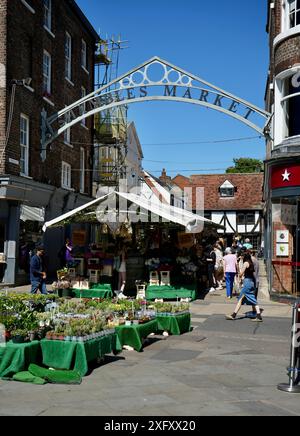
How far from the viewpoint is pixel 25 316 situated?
9172 mm

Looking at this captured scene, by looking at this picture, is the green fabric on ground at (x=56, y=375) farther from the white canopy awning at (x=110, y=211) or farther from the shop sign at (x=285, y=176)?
the shop sign at (x=285, y=176)

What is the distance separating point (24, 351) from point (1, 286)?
12259 mm

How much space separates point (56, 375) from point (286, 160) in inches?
445

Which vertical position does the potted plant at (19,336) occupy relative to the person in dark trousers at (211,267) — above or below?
below

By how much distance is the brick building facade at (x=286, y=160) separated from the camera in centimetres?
1716

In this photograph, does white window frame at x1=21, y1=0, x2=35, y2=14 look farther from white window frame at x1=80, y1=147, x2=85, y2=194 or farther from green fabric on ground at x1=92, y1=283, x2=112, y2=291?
green fabric on ground at x1=92, y1=283, x2=112, y2=291

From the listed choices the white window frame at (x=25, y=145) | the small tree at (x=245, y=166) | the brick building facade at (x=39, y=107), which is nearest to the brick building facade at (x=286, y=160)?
the brick building facade at (x=39, y=107)

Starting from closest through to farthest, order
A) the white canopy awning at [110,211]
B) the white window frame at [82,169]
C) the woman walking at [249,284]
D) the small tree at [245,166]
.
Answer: the woman walking at [249,284], the white canopy awning at [110,211], the white window frame at [82,169], the small tree at [245,166]

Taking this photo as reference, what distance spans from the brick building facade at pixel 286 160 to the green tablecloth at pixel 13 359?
10867 millimetres

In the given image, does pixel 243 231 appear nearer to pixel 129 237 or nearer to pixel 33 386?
pixel 129 237

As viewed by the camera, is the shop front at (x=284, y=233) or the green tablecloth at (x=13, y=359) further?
the shop front at (x=284, y=233)

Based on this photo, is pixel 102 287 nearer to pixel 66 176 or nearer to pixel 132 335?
pixel 132 335

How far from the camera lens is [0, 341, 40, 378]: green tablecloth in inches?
312

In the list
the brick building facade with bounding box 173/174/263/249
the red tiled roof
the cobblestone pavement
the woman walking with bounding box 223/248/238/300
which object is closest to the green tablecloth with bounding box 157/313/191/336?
the cobblestone pavement
